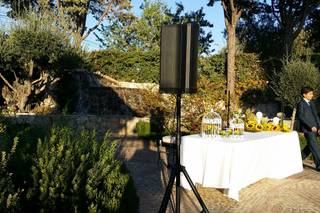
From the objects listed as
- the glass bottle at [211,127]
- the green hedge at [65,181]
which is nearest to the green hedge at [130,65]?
the glass bottle at [211,127]

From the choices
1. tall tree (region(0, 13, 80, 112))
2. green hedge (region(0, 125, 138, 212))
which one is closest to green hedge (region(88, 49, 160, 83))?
tall tree (region(0, 13, 80, 112))

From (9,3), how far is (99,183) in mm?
24909

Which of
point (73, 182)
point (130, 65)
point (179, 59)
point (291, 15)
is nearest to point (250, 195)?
point (179, 59)

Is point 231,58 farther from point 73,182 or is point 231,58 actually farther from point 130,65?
point 73,182

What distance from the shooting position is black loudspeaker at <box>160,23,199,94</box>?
4.18 m

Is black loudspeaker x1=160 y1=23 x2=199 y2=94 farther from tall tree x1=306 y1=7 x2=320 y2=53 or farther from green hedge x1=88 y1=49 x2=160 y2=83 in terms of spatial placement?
tall tree x1=306 y1=7 x2=320 y2=53

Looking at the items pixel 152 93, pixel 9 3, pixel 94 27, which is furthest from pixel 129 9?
pixel 152 93

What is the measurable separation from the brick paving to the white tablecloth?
184mm

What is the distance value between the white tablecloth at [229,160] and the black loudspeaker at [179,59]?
1525 millimetres

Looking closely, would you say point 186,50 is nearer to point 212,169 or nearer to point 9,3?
point 212,169

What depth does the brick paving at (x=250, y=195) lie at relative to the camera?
5195 millimetres

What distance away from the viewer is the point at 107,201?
3289mm

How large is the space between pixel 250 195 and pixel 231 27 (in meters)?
12.6

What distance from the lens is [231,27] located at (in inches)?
687
